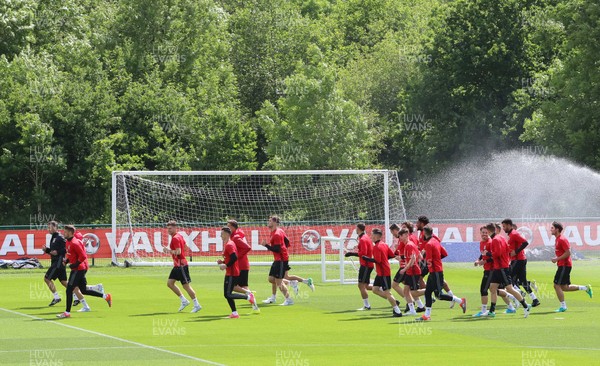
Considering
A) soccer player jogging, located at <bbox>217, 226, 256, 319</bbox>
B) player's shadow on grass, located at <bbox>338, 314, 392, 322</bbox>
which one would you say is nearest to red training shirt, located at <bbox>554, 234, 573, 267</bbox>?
player's shadow on grass, located at <bbox>338, 314, 392, 322</bbox>

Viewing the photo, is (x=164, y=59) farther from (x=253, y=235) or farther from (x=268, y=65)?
(x=253, y=235)

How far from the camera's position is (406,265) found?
994 inches

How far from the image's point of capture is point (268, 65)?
85.2 meters

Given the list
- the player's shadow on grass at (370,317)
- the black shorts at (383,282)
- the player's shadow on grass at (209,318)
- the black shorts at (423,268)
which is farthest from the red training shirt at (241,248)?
the black shorts at (423,268)

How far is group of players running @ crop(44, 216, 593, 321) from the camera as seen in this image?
82.9 feet

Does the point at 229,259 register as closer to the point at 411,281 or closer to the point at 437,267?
the point at 411,281

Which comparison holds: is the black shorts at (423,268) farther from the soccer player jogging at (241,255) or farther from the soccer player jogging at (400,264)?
the soccer player jogging at (241,255)

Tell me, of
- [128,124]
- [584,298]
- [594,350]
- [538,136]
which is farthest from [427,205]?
[594,350]

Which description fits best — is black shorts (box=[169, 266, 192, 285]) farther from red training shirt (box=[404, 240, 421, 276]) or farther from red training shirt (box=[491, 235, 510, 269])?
red training shirt (box=[491, 235, 510, 269])

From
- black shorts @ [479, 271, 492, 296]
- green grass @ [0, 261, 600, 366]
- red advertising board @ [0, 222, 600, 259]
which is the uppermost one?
red advertising board @ [0, 222, 600, 259]

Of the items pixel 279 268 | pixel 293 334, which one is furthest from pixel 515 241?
pixel 293 334

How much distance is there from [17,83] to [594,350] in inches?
1823

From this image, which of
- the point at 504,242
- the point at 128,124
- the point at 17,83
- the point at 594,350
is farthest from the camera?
the point at 128,124

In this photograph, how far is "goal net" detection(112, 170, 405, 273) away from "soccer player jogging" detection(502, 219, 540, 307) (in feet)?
53.9
